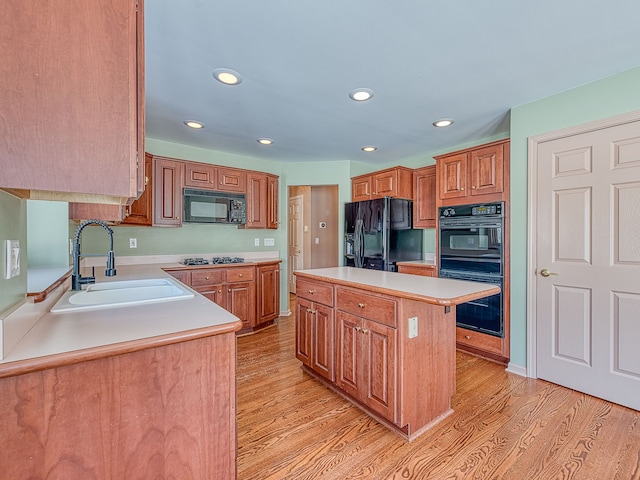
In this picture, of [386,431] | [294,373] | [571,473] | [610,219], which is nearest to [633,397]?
[571,473]

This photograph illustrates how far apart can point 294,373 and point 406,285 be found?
1384 mm

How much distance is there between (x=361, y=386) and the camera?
1997mm

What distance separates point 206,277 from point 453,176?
286 cm

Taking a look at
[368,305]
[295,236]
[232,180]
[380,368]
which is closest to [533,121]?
[368,305]

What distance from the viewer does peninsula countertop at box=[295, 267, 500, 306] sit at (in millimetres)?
1539

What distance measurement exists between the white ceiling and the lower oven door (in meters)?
1.54

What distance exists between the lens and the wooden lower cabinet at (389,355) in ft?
5.71

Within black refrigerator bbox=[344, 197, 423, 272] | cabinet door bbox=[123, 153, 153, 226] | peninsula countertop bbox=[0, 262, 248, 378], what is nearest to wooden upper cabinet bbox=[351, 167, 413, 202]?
black refrigerator bbox=[344, 197, 423, 272]

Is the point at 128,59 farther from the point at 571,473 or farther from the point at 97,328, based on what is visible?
the point at 571,473

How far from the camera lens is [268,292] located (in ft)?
12.8

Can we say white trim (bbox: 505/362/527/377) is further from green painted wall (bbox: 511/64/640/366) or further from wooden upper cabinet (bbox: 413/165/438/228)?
wooden upper cabinet (bbox: 413/165/438/228)

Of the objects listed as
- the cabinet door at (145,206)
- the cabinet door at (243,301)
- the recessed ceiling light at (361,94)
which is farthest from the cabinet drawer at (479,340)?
the cabinet door at (145,206)

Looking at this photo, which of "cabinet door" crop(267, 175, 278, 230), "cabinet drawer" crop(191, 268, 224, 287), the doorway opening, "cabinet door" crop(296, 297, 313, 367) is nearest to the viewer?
"cabinet door" crop(296, 297, 313, 367)

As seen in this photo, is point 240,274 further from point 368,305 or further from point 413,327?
point 413,327
